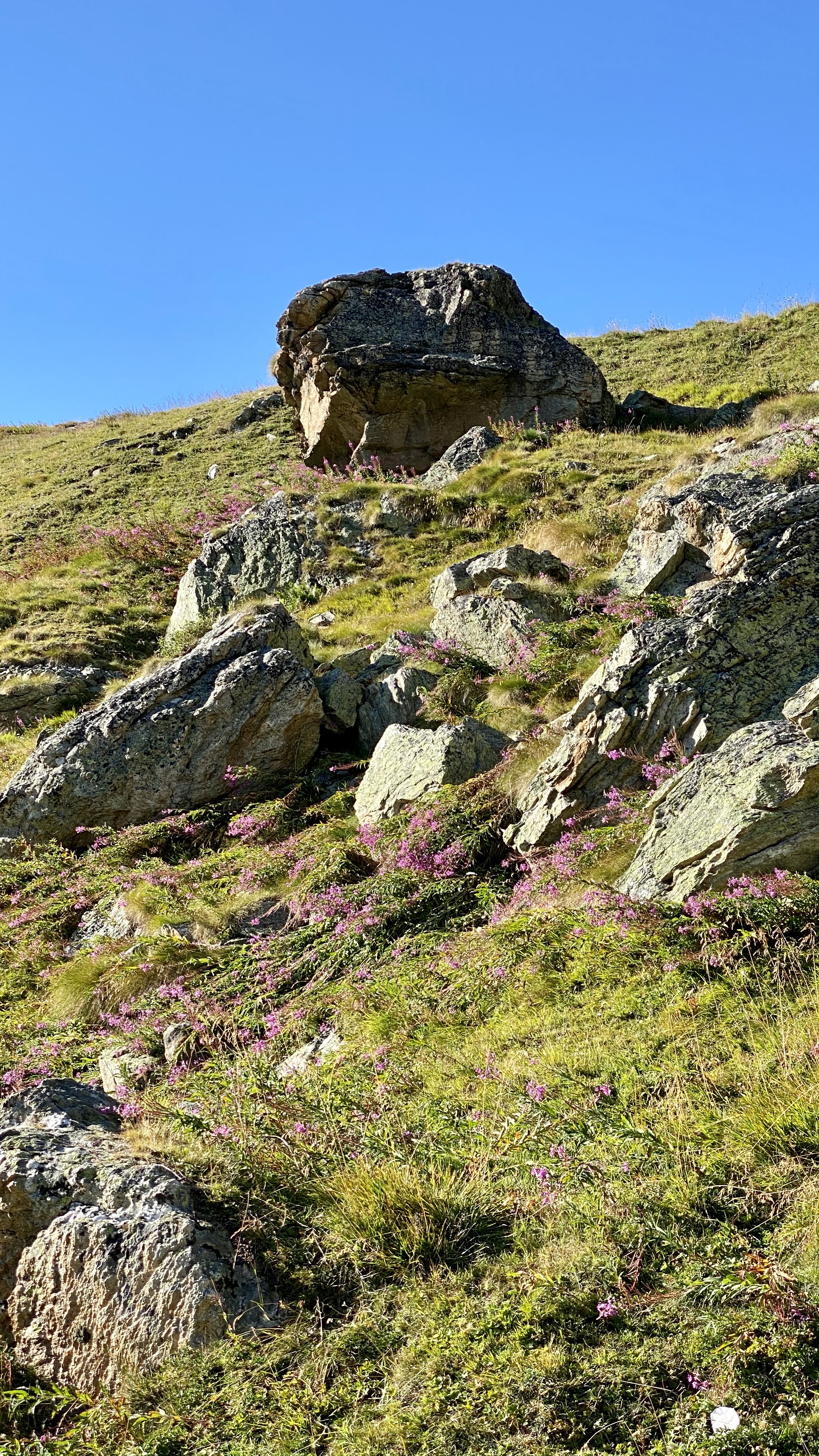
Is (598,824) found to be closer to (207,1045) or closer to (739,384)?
(207,1045)

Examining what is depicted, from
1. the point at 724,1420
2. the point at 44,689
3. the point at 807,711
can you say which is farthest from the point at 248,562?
the point at 724,1420

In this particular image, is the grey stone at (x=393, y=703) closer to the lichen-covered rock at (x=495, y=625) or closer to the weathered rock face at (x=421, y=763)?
the lichen-covered rock at (x=495, y=625)

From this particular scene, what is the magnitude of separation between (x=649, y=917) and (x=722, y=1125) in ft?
6.60

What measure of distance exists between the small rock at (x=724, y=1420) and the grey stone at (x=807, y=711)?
15.7 ft

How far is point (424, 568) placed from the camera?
1712 cm

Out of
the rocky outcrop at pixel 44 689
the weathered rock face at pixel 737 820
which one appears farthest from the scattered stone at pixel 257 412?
the weathered rock face at pixel 737 820

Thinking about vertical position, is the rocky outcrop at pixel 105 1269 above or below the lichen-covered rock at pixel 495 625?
below

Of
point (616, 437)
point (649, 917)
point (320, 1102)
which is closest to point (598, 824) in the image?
point (649, 917)

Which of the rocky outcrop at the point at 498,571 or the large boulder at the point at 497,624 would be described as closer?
the large boulder at the point at 497,624

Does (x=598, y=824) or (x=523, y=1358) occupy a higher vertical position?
(x=598, y=824)

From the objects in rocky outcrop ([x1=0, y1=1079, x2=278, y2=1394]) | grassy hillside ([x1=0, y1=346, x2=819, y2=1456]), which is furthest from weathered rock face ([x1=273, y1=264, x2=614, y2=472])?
rocky outcrop ([x1=0, y1=1079, x2=278, y2=1394])

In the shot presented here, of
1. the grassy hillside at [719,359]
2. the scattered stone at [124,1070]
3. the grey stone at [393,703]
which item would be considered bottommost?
the scattered stone at [124,1070]

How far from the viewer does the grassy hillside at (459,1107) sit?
357cm

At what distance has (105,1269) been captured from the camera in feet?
13.8
